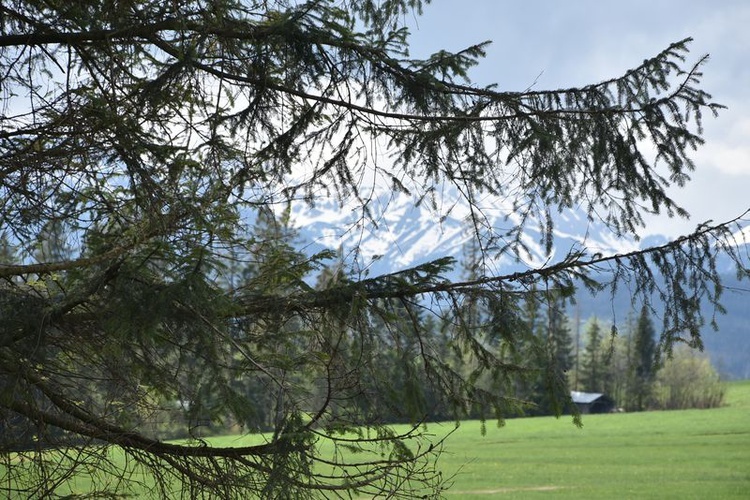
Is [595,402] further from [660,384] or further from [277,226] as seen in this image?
[277,226]

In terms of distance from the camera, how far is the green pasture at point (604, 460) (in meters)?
18.8

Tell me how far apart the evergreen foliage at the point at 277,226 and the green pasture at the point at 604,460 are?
192 inches

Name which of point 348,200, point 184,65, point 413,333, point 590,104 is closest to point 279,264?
point 348,200

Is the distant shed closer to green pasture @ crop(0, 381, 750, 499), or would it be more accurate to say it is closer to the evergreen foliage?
green pasture @ crop(0, 381, 750, 499)

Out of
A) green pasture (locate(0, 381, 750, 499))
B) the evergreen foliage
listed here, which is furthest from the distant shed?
the evergreen foliage

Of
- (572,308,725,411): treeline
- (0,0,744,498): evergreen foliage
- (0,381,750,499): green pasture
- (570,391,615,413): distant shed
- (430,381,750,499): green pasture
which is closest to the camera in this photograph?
(0,0,744,498): evergreen foliage

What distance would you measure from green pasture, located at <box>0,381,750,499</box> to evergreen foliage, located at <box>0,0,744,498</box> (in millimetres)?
4868

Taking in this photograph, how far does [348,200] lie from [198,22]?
1374mm

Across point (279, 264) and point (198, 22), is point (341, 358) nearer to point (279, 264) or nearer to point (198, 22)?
point (279, 264)

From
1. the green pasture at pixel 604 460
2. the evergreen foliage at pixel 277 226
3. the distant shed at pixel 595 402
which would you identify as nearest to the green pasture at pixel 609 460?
the green pasture at pixel 604 460

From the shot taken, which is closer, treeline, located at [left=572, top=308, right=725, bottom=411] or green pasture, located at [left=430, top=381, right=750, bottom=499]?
green pasture, located at [left=430, top=381, right=750, bottom=499]

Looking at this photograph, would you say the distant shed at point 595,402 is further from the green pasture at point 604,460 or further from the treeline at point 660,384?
the green pasture at point 604,460

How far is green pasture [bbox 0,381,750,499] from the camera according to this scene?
18766 millimetres

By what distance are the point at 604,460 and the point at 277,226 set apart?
23163mm
